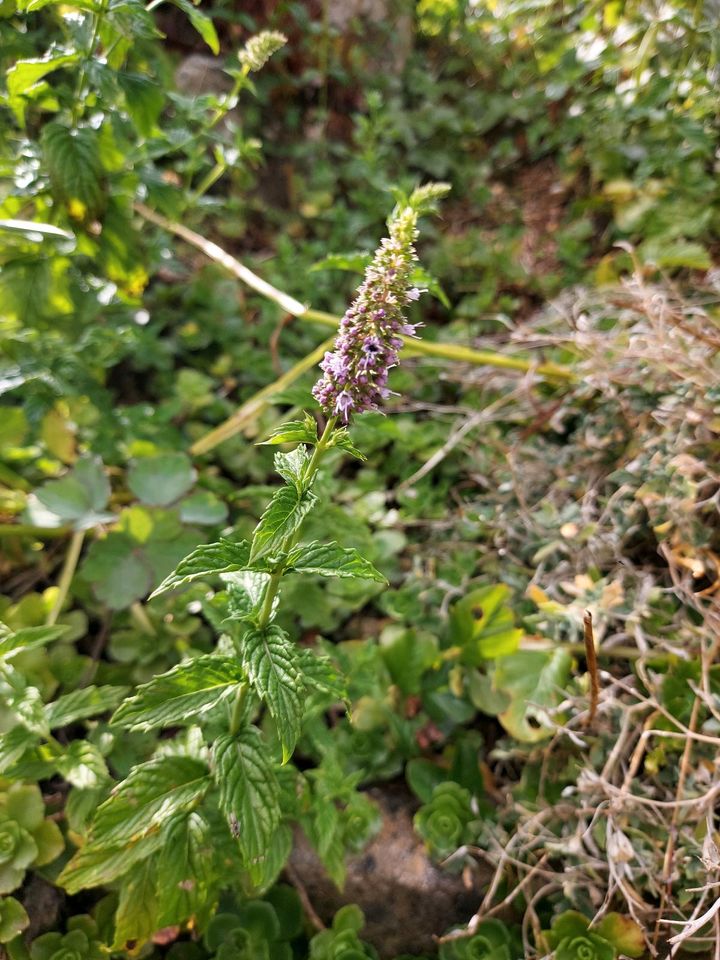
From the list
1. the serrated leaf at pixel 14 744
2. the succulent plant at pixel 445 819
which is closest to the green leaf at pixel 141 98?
the serrated leaf at pixel 14 744

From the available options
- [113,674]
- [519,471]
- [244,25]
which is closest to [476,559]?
[519,471]

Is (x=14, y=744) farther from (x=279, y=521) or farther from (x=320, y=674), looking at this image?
(x=279, y=521)

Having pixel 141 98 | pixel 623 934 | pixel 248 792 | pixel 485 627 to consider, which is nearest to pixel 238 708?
pixel 248 792

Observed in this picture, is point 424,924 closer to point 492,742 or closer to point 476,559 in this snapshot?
point 492,742

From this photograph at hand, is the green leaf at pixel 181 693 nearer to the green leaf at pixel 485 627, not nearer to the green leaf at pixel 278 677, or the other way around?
the green leaf at pixel 278 677

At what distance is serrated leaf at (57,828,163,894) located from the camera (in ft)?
3.28

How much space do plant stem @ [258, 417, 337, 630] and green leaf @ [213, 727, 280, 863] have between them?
20cm

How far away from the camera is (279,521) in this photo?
83 centimetres

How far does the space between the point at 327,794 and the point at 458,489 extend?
93 cm

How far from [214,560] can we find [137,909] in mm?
619

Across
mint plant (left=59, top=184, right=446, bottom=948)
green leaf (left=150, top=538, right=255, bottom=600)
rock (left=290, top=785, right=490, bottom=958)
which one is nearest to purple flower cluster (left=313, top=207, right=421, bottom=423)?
mint plant (left=59, top=184, right=446, bottom=948)

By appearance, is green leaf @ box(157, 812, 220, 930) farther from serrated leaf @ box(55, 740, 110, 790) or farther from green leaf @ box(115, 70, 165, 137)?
green leaf @ box(115, 70, 165, 137)

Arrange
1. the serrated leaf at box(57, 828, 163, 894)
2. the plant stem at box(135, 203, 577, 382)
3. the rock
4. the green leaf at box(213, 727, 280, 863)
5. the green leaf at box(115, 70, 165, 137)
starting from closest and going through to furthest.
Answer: the green leaf at box(213, 727, 280, 863) → the serrated leaf at box(57, 828, 163, 894) → the rock → the green leaf at box(115, 70, 165, 137) → the plant stem at box(135, 203, 577, 382)

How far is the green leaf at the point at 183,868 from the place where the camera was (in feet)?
3.19
